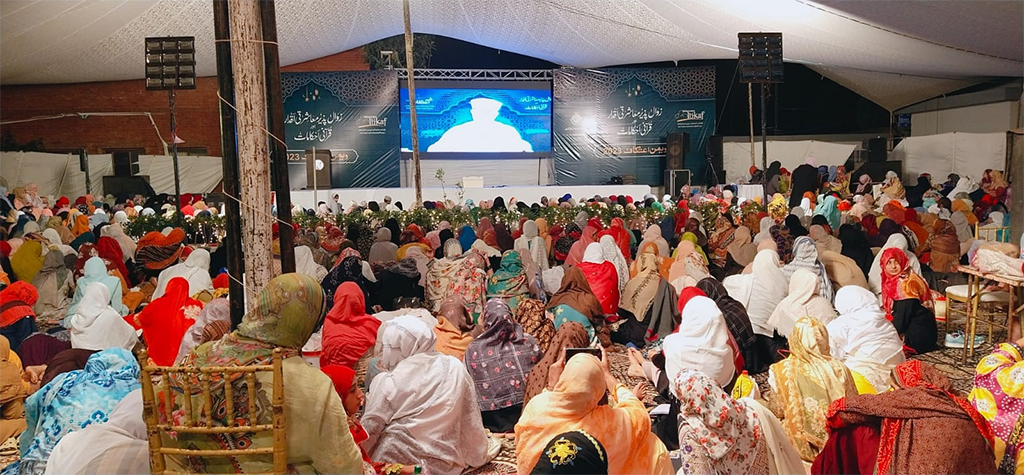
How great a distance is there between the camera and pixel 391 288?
5891 mm

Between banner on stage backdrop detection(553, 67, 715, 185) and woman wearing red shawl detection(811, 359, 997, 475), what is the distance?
44.6 ft

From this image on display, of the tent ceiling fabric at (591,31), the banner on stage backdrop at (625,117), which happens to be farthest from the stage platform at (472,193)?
the tent ceiling fabric at (591,31)

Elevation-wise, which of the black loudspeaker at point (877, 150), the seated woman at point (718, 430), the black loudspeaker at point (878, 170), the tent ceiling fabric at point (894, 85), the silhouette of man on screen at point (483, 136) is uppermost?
the tent ceiling fabric at point (894, 85)

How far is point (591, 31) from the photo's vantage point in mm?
11789

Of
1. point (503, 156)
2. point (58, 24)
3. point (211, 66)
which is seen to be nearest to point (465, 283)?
point (58, 24)

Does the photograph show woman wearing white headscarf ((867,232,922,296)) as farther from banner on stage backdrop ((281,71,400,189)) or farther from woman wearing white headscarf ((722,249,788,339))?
banner on stage backdrop ((281,71,400,189))

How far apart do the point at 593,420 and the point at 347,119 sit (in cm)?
1393

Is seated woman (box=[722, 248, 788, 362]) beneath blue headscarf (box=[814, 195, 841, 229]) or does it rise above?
beneath

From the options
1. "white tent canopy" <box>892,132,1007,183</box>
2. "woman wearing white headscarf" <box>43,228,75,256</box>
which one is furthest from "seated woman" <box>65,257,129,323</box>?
"white tent canopy" <box>892,132,1007,183</box>

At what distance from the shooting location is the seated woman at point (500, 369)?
3682 millimetres

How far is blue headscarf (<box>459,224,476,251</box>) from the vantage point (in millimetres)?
7840

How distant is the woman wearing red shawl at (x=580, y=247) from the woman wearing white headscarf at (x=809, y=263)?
196 cm

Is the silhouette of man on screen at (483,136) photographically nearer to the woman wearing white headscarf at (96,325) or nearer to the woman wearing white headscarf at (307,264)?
the woman wearing white headscarf at (307,264)

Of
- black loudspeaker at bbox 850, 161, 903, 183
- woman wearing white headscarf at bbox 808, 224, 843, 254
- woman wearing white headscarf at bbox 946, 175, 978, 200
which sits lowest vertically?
woman wearing white headscarf at bbox 808, 224, 843, 254
